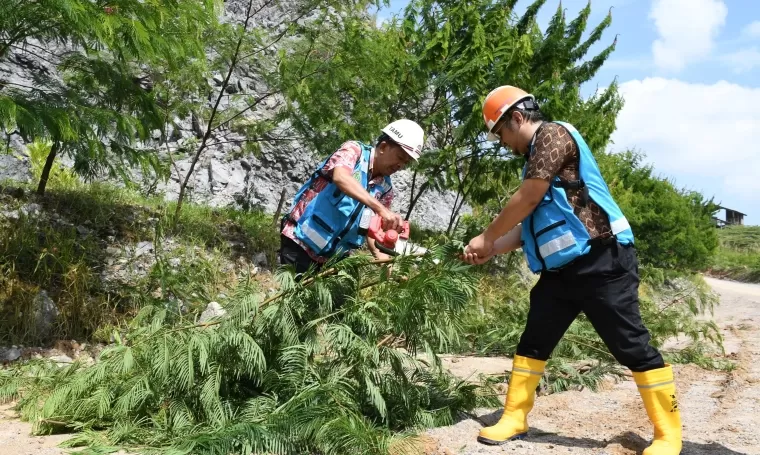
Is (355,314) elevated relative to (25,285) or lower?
lower

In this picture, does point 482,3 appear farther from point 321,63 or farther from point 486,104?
point 486,104

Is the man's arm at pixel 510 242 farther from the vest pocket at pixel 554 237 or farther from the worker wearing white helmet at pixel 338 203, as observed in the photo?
the worker wearing white helmet at pixel 338 203

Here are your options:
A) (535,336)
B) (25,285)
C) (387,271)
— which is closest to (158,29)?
(25,285)

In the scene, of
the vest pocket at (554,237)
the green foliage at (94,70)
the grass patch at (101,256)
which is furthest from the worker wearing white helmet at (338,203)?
the green foliage at (94,70)

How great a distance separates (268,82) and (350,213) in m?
5.28

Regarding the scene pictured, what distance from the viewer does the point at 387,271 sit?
3611mm

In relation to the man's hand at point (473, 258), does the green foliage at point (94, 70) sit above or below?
above

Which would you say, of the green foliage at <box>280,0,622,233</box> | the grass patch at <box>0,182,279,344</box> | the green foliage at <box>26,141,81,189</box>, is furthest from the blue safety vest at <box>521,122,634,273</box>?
the green foliage at <box>26,141,81,189</box>

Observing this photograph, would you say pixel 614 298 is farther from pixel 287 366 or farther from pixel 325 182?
pixel 325 182

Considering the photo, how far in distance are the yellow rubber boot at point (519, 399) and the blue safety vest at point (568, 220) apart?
59 cm

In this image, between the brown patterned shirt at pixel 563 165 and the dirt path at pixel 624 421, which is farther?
the dirt path at pixel 624 421

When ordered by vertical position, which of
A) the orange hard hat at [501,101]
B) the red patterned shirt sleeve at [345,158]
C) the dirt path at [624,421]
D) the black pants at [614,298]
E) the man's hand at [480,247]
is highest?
the orange hard hat at [501,101]

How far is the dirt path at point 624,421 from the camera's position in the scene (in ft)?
10.7

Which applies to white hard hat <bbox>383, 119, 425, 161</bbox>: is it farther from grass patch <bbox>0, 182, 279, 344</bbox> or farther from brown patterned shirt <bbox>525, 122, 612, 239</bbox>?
grass patch <bbox>0, 182, 279, 344</bbox>
